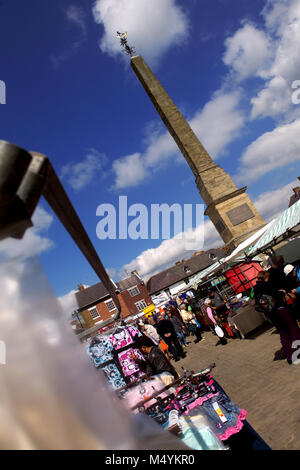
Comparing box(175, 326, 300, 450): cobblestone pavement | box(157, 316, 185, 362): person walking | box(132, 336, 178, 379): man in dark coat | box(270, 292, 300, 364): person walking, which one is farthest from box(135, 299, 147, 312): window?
box(270, 292, 300, 364): person walking

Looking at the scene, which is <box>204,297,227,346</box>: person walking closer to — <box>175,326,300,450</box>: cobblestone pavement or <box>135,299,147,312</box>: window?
<box>175,326,300,450</box>: cobblestone pavement

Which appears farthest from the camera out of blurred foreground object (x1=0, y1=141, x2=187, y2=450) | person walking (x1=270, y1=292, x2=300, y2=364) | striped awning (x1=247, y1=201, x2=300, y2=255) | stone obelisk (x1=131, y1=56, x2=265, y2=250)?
stone obelisk (x1=131, y1=56, x2=265, y2=250)

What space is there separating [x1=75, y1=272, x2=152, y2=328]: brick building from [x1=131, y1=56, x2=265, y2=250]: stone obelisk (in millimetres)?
26865

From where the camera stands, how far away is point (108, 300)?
154 ft

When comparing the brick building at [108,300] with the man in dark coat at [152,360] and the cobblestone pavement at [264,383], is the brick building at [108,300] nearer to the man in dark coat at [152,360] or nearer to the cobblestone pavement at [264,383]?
the cobblestone pavement at [264,383]

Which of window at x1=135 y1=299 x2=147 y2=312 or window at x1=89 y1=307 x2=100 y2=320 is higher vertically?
window at x1=89 y1=307 x2=100 y2=320

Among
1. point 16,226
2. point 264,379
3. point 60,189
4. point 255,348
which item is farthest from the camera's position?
point 255,348

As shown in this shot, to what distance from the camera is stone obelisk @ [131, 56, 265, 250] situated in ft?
71.9

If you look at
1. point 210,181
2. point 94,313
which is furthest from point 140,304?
point 210,181

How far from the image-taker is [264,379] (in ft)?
17.4

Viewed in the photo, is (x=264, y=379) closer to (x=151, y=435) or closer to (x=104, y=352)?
(x=104, y=352)
